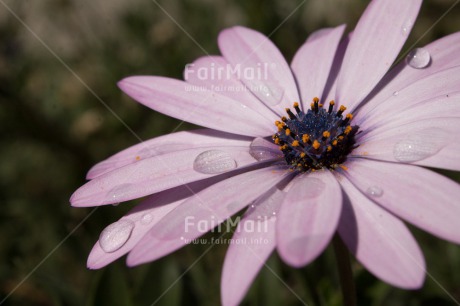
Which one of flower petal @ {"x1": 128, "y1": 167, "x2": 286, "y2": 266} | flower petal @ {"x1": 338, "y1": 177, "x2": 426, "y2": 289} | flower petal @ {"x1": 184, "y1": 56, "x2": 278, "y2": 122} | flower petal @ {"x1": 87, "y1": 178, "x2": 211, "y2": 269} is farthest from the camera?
flower petal @ {"x1": 184, "y1": 56, "x2": 278, "y2": 122}

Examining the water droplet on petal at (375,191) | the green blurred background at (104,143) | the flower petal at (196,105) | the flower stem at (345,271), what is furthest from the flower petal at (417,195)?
the green blurred background at (104,143)

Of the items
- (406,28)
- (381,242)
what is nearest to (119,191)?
(381,242)

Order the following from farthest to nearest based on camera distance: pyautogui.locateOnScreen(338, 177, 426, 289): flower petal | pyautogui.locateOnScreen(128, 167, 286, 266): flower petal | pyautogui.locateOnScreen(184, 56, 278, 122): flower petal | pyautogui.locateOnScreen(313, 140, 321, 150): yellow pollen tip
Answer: pyautogui.locateOnScreen(184, 56, 278, 122): flower petal, pyautogui.locateOnScreen(313, 140, 321, 150): yellow pollen tip, pyautogui.locateOnScreen(128, 167, 286, 266): flower petal, pyautogui.locateOnScreen(338, 177, 426, 289): flower petal

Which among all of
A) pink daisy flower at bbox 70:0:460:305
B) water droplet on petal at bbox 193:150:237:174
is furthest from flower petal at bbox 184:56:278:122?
water droplet on petal at bbox 193:150:237:174

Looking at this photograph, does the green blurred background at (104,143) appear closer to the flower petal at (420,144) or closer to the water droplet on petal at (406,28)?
the flower petal at (420,144)

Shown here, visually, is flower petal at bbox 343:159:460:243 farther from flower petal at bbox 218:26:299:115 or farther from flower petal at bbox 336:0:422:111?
flower petal at bbox 218:26:299:115

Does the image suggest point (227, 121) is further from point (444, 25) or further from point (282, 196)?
point (444, 25)

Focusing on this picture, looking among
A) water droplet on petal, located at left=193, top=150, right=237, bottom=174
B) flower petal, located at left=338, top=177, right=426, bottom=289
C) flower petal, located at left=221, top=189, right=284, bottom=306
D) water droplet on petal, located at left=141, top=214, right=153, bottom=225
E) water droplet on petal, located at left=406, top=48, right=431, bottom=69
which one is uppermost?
water droplet on petal, located at left=406, top=48, right=431, bottom=69

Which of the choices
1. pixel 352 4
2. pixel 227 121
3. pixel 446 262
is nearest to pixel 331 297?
pixel 227 121
